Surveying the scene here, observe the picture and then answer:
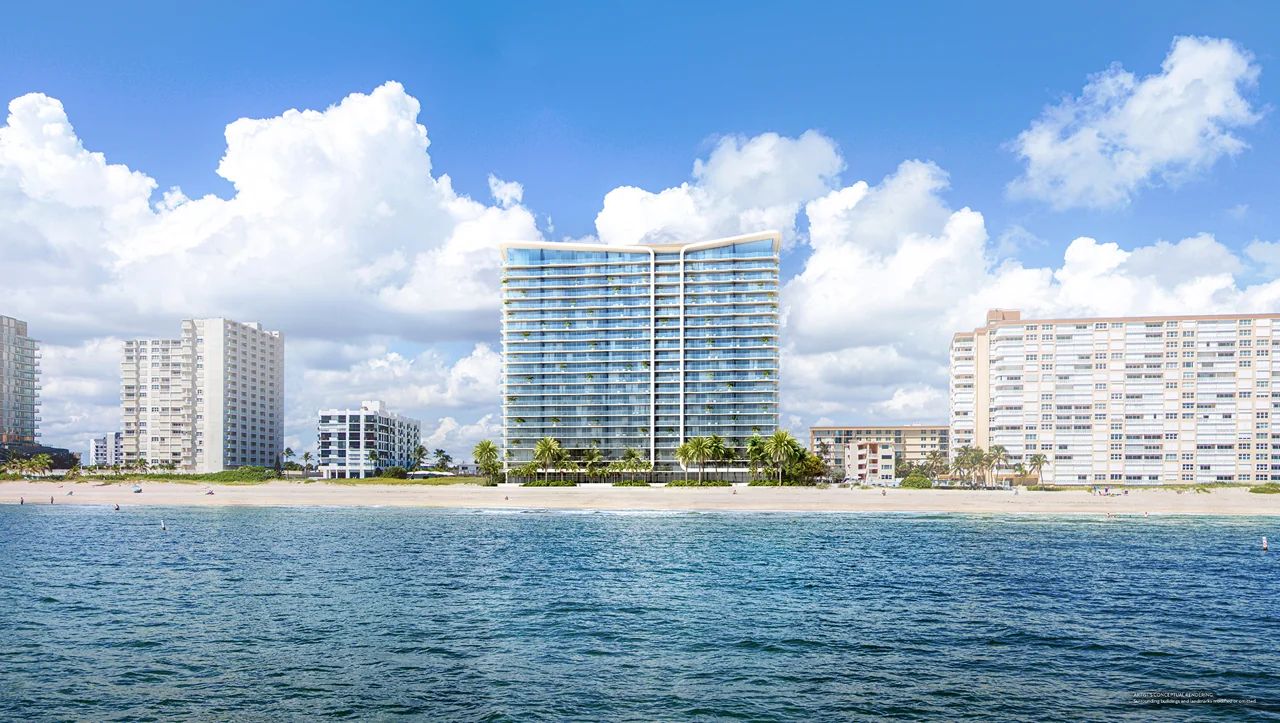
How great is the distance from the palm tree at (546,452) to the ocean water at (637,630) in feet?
362

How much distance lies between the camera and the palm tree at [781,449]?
172 meters

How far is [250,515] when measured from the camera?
11575 centimetres

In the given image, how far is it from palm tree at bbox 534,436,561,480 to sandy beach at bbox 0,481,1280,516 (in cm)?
1749

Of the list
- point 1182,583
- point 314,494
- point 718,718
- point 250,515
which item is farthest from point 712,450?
point 718,718

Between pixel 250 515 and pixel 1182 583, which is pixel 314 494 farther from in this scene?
pixel 1182 583

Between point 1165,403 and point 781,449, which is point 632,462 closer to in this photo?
point 781,449

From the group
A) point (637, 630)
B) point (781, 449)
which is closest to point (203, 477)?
point (781, 449)

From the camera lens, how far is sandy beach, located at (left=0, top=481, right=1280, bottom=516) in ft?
422

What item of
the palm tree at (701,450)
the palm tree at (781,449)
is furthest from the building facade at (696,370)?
the palm tree at (781,449)

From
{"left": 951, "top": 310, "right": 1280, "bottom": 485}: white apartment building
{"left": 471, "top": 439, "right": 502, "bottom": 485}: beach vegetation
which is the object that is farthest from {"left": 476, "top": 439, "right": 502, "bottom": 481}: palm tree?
{"left": 951, "top": 310, "right": 1280, "bottom": 485}: white apartment building

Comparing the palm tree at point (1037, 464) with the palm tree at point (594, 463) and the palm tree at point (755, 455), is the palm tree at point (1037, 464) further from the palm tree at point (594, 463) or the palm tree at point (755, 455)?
the palm tree at point (594, 463)

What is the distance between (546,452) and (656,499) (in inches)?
1893

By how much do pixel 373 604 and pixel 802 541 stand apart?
1738 inches

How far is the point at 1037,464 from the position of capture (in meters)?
195
